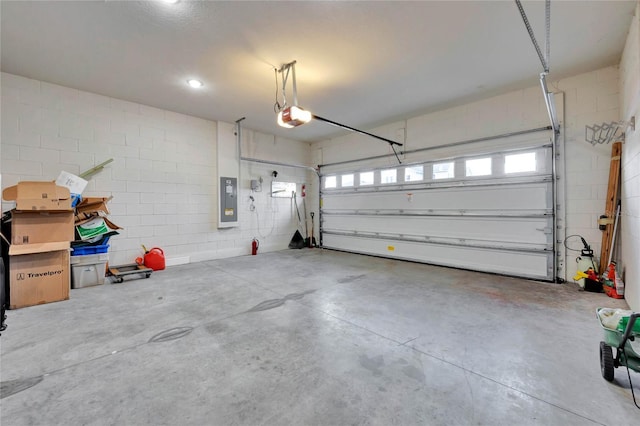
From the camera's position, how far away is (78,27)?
9.53 ft

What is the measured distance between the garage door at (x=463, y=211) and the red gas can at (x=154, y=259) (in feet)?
14.3

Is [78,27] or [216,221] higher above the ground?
[78,27]

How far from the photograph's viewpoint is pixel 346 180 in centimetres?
730

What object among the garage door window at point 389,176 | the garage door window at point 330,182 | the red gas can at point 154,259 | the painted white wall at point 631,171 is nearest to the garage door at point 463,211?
the garage door window at point 389,176

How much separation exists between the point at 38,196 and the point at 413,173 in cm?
609

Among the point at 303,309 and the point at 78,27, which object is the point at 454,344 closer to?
the point at 303,309

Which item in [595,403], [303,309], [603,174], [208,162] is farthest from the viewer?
[208,162]

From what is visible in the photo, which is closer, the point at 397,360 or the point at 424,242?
the point at 397,360

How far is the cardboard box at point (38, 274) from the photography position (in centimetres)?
310

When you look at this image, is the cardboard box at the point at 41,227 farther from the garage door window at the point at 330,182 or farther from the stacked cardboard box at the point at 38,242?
the garage door window at the point at 330,182

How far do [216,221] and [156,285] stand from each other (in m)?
2.30

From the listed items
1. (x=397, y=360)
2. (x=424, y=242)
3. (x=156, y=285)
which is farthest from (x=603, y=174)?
(x=156, y=285)

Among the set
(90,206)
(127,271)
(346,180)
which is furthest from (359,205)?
(90,206)

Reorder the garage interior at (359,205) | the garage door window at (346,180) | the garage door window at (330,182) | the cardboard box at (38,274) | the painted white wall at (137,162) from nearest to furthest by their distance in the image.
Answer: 1. the garage interior at (359,205)
2. the cardboard box at (38,274)
3. the painted white wall at (137,162)
4. the garage door window at (346,180)
5. the garage door window at (330,182)
